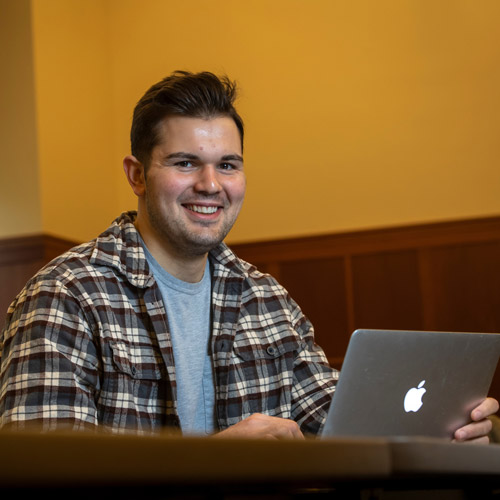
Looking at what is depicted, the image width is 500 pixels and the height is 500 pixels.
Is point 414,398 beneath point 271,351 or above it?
beneath

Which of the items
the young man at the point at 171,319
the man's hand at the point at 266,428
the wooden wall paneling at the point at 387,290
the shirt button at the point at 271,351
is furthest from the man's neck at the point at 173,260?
the wooden wall paneling at the point at 387,290

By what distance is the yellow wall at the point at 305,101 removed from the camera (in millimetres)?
4402

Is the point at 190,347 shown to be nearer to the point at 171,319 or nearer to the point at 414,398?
the point at 171,319

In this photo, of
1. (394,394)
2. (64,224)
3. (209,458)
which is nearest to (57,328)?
(394,394)

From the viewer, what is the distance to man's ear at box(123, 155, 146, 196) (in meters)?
2.02

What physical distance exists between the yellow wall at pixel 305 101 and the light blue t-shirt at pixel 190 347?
2.68m

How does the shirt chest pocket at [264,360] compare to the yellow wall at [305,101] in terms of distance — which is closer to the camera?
the shirt chest pocket at [264,360]

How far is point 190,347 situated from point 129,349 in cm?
18

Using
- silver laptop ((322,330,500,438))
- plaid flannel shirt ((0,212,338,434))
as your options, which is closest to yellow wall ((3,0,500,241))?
plaid flannel shirt ((0,212,338,434))

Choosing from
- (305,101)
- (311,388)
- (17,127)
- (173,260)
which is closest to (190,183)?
(173,260)

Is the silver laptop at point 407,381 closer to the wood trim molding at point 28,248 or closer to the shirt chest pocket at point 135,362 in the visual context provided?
the shirt chest pocket at point 135,362

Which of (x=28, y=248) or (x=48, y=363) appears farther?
(x=28, y=248)

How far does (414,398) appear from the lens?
4.21ft

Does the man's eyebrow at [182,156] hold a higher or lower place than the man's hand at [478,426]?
higher
